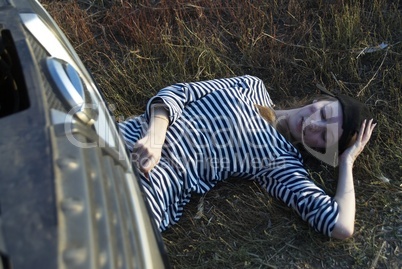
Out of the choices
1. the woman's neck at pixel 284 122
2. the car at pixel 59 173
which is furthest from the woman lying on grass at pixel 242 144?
the car at pixel 59 173

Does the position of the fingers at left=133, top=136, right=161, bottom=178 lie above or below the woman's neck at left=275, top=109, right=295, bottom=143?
above

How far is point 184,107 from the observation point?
3379 millimetres

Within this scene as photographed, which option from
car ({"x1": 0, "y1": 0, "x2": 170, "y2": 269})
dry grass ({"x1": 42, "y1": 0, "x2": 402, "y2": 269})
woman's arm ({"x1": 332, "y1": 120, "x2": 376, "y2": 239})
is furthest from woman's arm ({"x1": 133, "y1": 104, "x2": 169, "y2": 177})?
woman's arm ({"x1": 332, "y1": 120, "x2": 376, "y2": 239})

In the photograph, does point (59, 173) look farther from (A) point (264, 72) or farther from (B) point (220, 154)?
(A) point (264, 72)

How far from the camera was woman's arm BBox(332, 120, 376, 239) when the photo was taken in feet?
9.77

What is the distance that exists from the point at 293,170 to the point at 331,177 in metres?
0.36

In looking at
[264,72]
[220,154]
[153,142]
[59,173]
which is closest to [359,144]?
[220,154]

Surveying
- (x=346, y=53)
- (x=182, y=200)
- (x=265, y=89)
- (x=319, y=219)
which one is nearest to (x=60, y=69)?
(x=182, y=200)

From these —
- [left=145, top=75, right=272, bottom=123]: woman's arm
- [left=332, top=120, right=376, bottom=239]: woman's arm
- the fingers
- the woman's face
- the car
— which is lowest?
[left=332, top=120, right=376, bottom=239]: woman's arm

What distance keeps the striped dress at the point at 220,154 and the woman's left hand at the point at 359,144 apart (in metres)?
0.26

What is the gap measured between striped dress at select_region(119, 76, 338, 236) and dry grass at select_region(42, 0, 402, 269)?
12 cm

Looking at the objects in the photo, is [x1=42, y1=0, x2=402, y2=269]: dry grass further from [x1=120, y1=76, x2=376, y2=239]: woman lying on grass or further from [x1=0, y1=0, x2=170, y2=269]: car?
[x1=0, y1=0, x2=170, y2=269]: car

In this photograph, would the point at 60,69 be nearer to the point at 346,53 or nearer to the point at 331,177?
the point at 331,177

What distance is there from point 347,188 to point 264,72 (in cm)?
124
